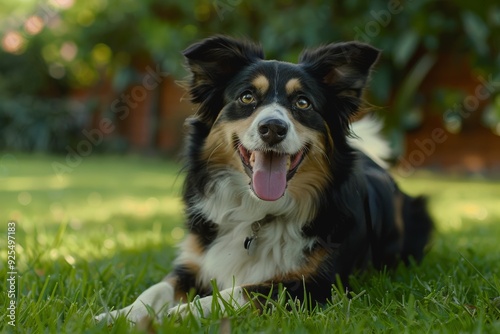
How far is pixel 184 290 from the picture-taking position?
302 cm

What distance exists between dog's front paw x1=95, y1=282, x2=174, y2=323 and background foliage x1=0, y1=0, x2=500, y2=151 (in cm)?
430

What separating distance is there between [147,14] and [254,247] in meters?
13.2

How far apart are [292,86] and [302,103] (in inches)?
3.8

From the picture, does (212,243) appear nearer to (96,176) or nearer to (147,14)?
(96,176)

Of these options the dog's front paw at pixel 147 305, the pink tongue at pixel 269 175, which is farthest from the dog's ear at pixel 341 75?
the dog's front paw at pixel 147 305

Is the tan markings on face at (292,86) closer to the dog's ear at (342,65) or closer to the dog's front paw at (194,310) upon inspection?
the dog's ear at (342,65)

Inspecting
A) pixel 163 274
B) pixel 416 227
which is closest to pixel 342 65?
pixel 416 227

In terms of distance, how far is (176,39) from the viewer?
14062 millimetres

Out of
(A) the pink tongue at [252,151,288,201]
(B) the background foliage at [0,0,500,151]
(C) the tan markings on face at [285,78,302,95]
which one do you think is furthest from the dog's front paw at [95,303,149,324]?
(B) the background foliage at [0,0,500,151]

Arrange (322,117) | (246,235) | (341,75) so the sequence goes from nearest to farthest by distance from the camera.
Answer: (246,235), (322,117), (341,75)

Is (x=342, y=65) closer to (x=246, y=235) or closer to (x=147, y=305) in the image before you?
(x=246, y=235)

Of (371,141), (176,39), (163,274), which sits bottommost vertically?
(176,39)

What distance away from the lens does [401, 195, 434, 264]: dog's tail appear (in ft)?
12.7

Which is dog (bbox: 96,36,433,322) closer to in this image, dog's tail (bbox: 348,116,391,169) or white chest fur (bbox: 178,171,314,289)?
white chest fur (bbox: 178,171,314,289)
